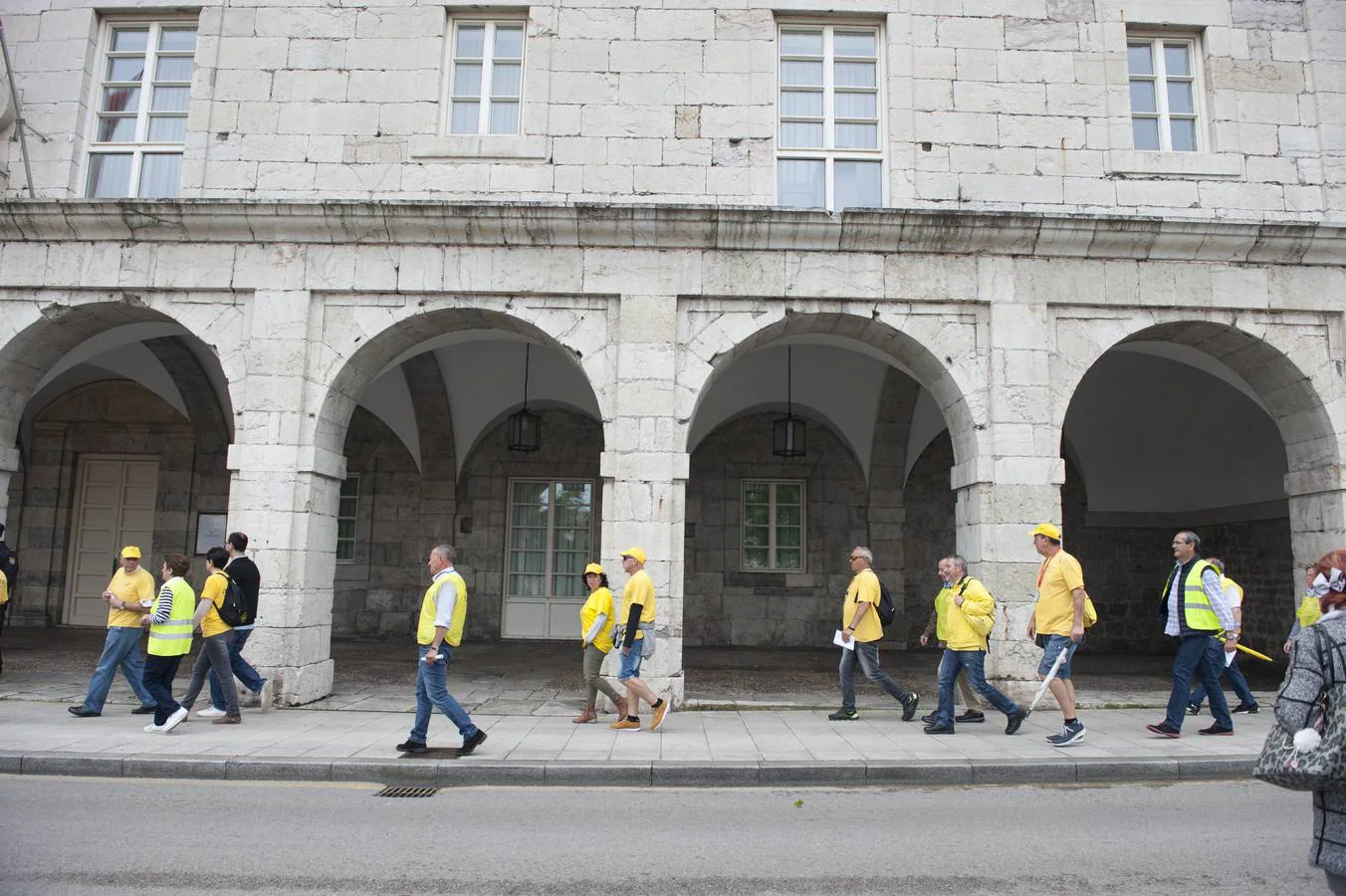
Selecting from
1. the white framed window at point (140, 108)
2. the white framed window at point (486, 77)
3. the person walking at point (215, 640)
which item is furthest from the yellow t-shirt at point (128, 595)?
the white framed window at point (486, 77)

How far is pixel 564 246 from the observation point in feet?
30.8

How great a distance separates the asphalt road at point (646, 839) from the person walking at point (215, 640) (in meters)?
1.67

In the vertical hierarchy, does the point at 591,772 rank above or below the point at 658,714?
below

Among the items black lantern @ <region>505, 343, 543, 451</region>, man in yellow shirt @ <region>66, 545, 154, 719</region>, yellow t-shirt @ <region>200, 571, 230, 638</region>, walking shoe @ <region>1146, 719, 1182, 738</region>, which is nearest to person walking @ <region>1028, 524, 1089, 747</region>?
walking shoe @ <region>1146, 719, 1182, 738</region>

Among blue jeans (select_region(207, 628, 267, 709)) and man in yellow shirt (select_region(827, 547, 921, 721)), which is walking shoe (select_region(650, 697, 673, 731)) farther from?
blue jeans (select_region(207, 628, 267, 709))

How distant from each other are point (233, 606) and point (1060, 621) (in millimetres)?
7127

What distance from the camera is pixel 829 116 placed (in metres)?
9.91

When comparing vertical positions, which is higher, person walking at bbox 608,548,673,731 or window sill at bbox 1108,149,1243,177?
window sill at bbox 1108,149,1243,177

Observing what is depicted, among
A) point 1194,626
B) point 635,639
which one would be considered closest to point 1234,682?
point 1194,626

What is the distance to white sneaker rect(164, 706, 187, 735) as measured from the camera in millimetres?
7336

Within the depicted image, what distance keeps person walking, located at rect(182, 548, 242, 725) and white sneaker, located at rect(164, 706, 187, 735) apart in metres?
0.23

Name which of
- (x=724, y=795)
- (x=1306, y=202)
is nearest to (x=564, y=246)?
(x=724, y=795)

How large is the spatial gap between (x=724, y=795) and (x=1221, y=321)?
293 inches

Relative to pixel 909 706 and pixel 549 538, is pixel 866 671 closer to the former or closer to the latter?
pixel 909 706
